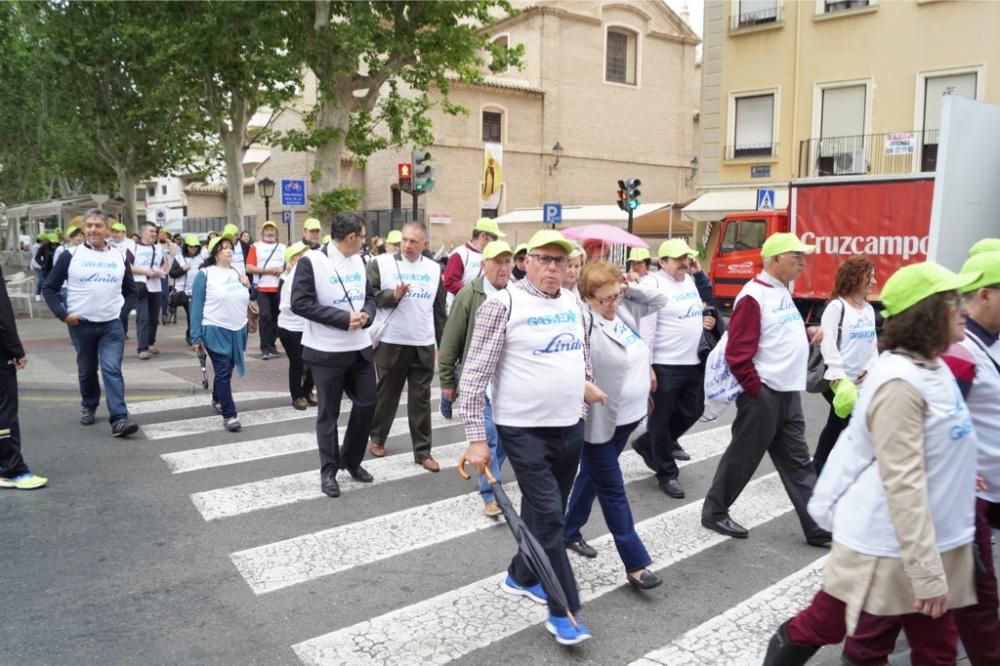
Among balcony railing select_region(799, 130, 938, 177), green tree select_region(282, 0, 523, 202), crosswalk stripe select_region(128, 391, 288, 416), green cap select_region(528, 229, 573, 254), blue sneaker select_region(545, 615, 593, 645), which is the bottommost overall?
crosswalk stripe select_region(128, 391, 288, 416)

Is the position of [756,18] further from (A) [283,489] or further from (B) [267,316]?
(A) [283,489]

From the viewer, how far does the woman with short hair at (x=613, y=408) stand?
414 centimetres

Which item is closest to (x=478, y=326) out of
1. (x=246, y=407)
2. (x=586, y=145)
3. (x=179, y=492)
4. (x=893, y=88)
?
(x=179, y=492)

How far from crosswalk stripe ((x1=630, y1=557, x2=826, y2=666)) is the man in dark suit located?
2925 millimetres

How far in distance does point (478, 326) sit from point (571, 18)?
3438 centimetres

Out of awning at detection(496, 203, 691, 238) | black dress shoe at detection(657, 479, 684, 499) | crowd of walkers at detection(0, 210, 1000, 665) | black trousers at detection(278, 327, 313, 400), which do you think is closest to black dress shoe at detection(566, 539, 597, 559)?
crowd of walkers at detection(0, 210, 1000, 665)

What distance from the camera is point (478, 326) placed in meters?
3.86

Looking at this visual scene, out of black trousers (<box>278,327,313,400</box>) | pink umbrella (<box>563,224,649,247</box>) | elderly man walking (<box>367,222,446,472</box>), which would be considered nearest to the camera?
pink umbrella (<box>563,224,649,247</box>)

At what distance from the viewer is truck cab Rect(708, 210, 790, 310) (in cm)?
1820

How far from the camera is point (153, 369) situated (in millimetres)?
10805

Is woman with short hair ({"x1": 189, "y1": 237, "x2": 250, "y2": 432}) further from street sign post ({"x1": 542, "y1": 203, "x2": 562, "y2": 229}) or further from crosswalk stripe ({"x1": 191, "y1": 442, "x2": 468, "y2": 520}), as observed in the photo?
street sign post ({"x1": 542, "y1": 203, "x2": 562, "y2": 229})

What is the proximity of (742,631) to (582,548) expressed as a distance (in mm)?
1123

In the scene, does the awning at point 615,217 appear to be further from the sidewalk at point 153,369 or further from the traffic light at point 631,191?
the sidewalk at point 153,369

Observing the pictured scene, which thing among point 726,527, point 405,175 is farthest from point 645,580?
point 405,175
